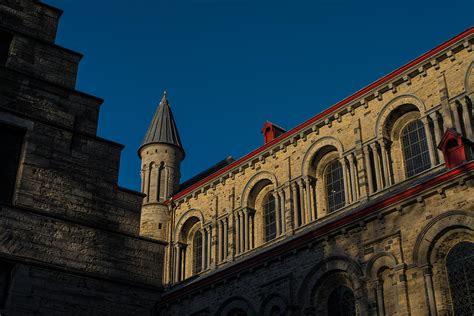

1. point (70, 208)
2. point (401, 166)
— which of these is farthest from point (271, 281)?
point (70, 208)

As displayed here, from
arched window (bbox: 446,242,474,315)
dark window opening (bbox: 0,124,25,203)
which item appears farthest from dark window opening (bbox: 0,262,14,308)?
arched window (bbox: 446,242,474,315)

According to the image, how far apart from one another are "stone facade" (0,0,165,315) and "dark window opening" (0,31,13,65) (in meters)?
0.02

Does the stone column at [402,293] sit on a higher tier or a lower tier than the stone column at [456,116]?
lower

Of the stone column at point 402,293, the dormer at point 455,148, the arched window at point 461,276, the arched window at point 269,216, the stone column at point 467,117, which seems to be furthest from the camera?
the arched window at point 269,216

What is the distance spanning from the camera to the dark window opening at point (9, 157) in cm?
1109

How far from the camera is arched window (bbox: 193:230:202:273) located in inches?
1220

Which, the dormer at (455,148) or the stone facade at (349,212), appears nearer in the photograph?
the stone facade at (349,212)

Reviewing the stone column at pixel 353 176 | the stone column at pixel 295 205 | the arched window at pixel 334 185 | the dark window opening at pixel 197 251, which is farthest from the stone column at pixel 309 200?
the dark window opening at pixel 197 251

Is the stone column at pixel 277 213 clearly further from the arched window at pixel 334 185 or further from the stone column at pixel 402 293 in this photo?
the stone column at pixel 402 293

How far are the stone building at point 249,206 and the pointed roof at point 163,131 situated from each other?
8 cm

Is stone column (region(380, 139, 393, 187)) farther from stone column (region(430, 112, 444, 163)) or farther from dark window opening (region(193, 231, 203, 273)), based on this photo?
dark window opening (region(193, 231, 203, 273))

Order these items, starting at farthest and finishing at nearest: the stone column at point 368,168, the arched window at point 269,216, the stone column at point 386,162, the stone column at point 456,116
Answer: the arched window at point 269,216, the stone column at point 368,168, the stone column at point 386,162, the stone column at point 456,116

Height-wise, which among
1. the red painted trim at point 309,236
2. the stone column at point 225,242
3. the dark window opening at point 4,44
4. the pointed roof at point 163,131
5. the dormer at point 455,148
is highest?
the pointed roof at point 163,131

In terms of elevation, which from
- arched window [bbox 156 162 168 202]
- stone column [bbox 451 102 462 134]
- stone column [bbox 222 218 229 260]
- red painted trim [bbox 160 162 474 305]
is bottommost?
red painted trim [bbox 160 162 474 305]
